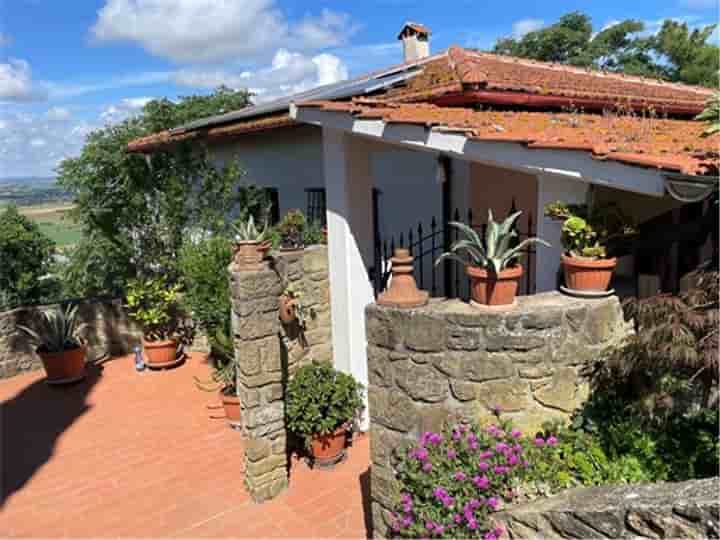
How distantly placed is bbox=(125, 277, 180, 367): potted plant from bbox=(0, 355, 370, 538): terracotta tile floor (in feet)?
3.23

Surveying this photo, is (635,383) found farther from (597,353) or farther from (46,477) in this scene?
(46,477)

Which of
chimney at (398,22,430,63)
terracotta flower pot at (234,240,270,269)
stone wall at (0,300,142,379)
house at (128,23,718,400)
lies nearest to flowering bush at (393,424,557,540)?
house at (128,23,718,400)

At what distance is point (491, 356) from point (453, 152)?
1.61 m

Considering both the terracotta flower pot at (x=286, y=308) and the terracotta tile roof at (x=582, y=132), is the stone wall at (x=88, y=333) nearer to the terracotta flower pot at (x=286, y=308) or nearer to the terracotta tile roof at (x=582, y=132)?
the terracotta flower pot at (x=286, y=308)

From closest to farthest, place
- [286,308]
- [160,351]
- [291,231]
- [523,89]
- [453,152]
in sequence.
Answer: [453,152]
[523,89]
[286,308]
[291,231]
[160,351]

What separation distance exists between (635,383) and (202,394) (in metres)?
6.47

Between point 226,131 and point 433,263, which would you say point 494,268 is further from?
point 226,131

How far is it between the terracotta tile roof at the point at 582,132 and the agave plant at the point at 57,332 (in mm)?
6184

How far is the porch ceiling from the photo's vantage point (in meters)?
2.93

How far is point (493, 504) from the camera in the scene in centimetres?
295

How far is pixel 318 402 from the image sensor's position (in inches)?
224

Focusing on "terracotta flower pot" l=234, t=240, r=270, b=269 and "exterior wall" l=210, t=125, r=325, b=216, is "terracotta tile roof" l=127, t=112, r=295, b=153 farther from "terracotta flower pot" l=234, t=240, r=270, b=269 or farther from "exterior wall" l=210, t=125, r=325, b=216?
"terracotta flower pot" l=234, t=240, r=270, b=269

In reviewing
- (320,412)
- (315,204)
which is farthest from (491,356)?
(315,204)

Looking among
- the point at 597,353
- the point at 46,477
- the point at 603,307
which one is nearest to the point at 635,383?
the point at 597,353
